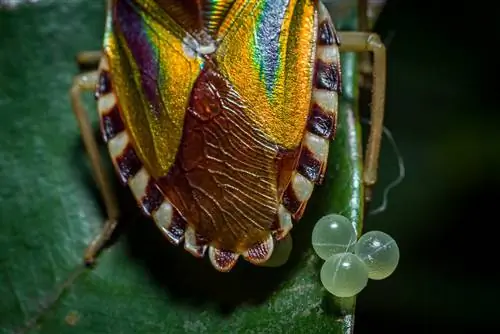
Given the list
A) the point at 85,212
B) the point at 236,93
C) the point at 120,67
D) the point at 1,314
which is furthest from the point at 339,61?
the point at 1,314

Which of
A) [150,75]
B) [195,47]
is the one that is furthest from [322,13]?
[150,75]

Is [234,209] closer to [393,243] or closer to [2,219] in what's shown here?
[393,243]

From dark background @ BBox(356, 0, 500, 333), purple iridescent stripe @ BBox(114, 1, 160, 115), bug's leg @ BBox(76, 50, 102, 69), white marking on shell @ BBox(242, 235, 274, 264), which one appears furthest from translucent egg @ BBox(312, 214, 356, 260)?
bug's leg @ BBox(76, 50, 102, 69)

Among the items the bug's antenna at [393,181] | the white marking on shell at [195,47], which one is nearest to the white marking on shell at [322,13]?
the white marking on shell at [195,47]

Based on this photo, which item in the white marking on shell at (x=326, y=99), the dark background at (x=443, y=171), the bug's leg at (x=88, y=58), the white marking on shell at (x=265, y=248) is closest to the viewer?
the white marking on shell at (x=265, y=248)

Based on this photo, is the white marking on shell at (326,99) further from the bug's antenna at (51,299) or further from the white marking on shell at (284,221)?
the bug's antenna at (51,299)

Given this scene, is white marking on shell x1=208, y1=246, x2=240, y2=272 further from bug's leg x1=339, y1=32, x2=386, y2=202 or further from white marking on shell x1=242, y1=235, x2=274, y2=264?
bug's leg x1=339, y1=32, x2=386, y2=202
